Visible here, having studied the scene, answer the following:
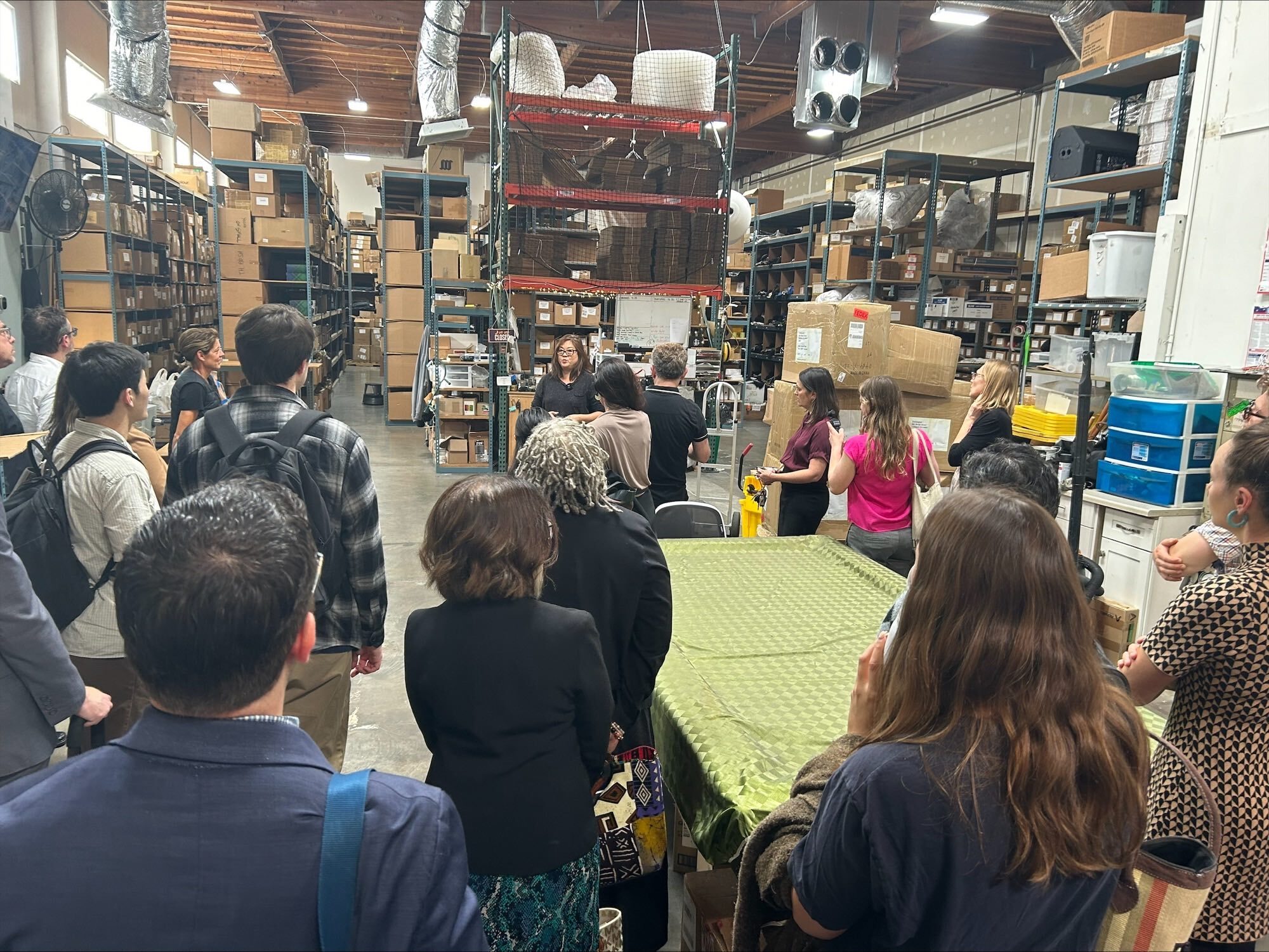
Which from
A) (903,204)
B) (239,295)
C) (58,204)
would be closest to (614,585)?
→ (58,204)

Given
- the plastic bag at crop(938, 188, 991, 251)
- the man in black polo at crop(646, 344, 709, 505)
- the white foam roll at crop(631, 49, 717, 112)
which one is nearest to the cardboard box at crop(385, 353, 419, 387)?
the white foam roll at crop(631, 49, 717, 112)

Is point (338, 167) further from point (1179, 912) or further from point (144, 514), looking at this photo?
point (1179, 912)

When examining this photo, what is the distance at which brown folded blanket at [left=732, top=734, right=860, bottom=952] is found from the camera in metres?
1.22

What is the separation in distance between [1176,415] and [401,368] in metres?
9.06

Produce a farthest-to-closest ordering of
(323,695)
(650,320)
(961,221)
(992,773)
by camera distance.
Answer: (961,221), (650,320), (323,695), (992,773)

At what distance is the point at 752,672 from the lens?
2375mm

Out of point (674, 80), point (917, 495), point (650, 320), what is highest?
point (674, 80)

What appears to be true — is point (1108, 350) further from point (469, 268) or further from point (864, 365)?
point (469, 268)

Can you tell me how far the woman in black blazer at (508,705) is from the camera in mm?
1517

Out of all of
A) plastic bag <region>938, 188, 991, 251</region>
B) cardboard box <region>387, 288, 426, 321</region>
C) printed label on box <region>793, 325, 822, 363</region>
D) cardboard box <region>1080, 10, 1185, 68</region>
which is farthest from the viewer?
cardboard box <region>387, 288, 426, 321</region>

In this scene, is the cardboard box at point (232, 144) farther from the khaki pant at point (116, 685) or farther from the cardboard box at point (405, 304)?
the khaki pant at point (116, 685)

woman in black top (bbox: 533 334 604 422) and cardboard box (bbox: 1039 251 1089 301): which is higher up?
cardboard box (bbox: 1039 251 1089 301)

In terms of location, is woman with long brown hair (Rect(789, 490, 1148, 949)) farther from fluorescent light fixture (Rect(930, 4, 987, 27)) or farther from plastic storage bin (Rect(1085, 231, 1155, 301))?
fluorescent light fixture (Rect(930, 4, 987, 27))

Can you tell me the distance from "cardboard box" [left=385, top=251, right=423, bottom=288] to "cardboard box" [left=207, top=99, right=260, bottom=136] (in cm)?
204
